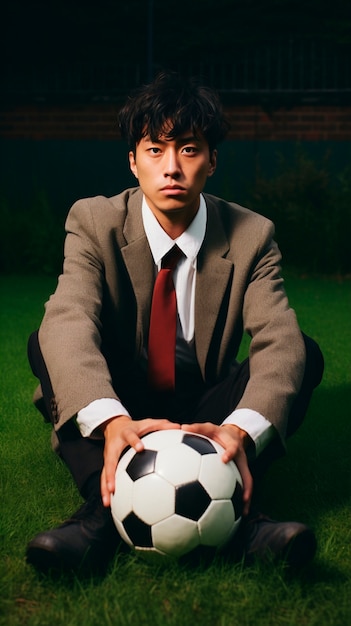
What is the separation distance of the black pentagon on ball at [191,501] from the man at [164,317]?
264 millimetres

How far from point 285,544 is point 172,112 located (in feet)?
5.28

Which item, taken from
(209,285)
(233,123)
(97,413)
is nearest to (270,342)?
(209,285)

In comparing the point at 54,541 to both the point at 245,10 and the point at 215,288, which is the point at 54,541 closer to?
the point at 215,288

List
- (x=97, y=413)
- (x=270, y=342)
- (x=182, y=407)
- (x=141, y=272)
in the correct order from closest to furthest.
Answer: (x=97, y=413)
(x=270, y=342)
(x=141, y=272)
(x=182, y=407)

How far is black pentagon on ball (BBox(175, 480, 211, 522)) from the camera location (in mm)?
2727

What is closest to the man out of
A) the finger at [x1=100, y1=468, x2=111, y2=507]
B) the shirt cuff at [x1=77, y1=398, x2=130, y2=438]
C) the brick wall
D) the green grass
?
the shirt cuff at [x1=77, y1=398, x2=130, y2=438]

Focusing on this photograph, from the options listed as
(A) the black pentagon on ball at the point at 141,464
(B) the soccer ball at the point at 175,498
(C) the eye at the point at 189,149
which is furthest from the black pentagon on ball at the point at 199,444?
(C) the eye at the point at 189,149

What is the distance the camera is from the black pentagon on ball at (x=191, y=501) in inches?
107

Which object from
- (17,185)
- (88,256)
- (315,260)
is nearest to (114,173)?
(17,185)

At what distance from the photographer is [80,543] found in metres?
2.81

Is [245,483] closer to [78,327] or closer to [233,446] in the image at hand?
[233,446]

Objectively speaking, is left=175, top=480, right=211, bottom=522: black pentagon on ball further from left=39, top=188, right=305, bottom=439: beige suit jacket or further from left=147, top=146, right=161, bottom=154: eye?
left=147, top=146, right=161, bottom=154: eye

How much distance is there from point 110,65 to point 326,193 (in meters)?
4.09

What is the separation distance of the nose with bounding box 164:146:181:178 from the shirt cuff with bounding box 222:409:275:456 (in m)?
0.88
